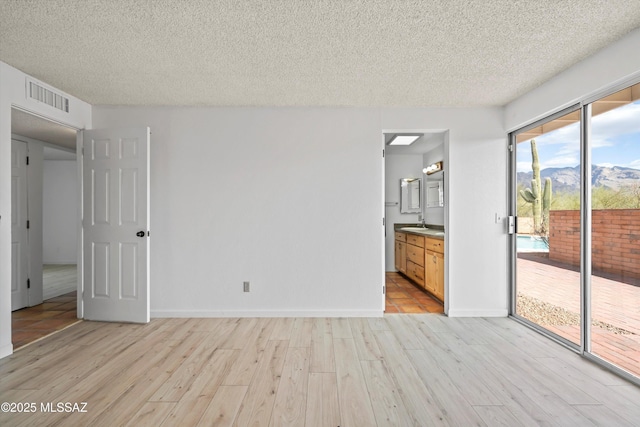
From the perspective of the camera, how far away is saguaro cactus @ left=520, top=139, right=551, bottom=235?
3367 mm

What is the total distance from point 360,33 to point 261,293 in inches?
115

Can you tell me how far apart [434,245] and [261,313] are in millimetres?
2471

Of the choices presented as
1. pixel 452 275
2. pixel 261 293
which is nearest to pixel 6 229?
→ pixel 261 293

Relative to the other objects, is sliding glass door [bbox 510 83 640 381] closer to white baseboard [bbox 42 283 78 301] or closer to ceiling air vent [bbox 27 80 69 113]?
ceiling air vent [bbox 27 80 69 113]

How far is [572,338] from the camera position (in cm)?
310

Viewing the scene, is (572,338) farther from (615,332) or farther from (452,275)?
(452,275)

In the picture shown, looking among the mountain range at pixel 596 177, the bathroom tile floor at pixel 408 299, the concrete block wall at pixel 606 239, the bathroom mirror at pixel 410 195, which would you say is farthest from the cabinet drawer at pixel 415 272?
the mountain range at pixel 596 177

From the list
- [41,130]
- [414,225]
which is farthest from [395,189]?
[41,130]

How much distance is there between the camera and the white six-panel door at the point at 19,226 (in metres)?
4.29

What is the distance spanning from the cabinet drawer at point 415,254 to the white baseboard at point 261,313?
153 centimetres

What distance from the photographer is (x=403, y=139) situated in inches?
215

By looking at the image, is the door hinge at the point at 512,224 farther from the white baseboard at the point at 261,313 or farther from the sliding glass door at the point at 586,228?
the white baseboard at the point at 261,313

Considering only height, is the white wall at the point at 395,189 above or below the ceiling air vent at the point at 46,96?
below

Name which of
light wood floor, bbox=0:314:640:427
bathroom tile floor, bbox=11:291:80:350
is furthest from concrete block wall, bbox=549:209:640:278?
bathroom tile floor, bbox=11:291:80:350
